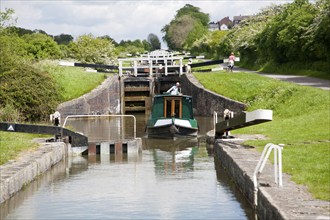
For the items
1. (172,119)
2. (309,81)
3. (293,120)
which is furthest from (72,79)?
(293,120)

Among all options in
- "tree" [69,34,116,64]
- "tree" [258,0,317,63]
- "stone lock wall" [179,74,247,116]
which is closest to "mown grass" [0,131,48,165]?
"stone lock wall" [179,74,247,116]

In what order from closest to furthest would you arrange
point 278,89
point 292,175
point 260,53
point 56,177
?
point 292,175, point 56,177, point 278,89, point 260,53

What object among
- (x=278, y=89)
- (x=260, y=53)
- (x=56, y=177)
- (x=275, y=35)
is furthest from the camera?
(x=260, y=53)

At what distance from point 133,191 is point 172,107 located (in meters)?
13.4

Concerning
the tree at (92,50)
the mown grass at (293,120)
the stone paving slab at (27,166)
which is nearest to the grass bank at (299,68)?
the mown grass at (293,120)

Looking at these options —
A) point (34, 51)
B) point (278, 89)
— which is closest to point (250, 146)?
point (278, 89)

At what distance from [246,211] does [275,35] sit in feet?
115

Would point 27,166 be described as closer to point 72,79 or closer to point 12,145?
point 12,145

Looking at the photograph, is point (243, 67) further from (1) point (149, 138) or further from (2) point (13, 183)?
(2) point (13, 183)

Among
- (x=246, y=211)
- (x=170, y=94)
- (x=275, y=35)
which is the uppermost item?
(x=275, y=35)

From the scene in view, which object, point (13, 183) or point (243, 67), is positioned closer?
point (13, 183)

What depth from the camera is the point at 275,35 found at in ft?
156

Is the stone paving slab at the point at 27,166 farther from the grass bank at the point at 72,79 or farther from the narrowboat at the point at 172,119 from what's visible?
the grass bank at the point at 72,79

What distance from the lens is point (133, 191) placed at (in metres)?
16.0
